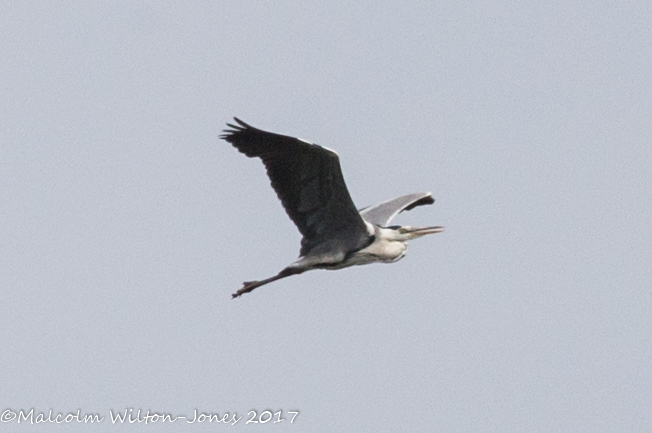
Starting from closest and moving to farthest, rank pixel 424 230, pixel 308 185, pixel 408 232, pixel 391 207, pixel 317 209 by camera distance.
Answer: pixel 308 185 < pixel 317 209 < pixel 408 232 < pixel 424 230 < pixel 391 207

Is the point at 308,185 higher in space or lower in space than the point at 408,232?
higher

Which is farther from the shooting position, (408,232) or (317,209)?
(408,232)

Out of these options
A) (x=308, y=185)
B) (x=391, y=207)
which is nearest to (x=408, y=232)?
(x=391, y=207)

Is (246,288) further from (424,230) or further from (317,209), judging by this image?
(424,230)

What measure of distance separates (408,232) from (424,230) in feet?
0.86

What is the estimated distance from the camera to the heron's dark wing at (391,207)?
13.9 meters

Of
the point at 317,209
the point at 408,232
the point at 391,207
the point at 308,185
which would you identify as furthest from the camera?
the point at 391,207

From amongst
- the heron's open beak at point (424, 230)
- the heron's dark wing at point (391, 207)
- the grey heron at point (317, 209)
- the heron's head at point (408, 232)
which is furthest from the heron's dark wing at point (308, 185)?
the heron's dark wing at point (391, 207)

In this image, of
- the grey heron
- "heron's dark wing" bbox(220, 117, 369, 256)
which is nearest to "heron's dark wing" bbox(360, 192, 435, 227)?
the grey heron

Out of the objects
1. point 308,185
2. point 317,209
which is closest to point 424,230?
point 317,209

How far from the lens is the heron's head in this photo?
13188mm

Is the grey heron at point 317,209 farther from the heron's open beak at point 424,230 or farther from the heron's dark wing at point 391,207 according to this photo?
the heron's dark wing at point 391,207

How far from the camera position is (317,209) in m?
12.3

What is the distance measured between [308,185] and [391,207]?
92.5 inches
